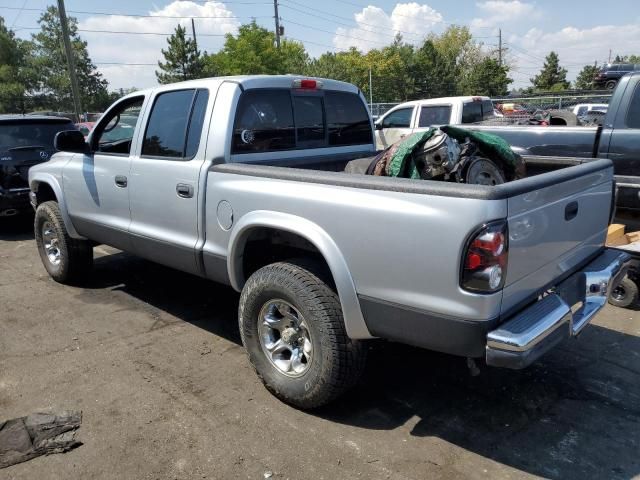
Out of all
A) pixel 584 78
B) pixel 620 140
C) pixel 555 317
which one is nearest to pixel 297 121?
pixel 555 317

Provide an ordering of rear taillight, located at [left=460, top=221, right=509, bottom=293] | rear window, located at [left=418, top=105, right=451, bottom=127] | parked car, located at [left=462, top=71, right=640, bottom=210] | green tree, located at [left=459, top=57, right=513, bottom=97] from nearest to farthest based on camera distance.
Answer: rear taillight, located at [left=460, top=221, right=509, bottom=293]
parked car, located at [left=462, top=71, right=640, bottom=210]
rear window, located at [left=418, top=105, right=451, bottom=127]
green tree, located at [left=459, top=57, right=513, bottom=97]

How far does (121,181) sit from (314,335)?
2365 millimetres

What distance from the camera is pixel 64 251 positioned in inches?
209

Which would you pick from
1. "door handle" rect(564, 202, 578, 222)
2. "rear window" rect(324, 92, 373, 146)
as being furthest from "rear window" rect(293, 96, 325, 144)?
"door handle" rect(564, 202, 578, 222)

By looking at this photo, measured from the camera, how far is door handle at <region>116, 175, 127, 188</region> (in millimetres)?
4293

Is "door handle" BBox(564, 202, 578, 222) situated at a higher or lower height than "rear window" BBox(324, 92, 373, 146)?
lower

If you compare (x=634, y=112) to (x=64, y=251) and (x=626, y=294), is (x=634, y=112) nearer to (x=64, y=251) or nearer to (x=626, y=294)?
(x=626, y=294)

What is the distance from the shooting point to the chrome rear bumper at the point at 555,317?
2.30 meters

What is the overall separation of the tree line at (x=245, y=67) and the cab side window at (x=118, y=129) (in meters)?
50.7

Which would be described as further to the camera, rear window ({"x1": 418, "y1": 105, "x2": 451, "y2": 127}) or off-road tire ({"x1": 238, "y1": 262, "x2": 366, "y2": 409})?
rear window ({"x1": 418, "y1": 105, "x2": 451, "y2": 127})

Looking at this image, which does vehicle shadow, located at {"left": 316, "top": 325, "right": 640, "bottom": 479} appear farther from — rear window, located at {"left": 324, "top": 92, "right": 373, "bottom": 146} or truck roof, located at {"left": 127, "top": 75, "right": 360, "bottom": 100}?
truck roof, located at {"left": 127, "top": 75, "right": 360, "bottom": 100}

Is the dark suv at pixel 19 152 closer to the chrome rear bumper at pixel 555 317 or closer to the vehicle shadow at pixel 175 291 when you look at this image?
the vehicle shadow at pixel 175 291

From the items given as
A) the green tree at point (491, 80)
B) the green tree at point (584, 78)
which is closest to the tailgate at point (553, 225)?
the green tree at point (491, 80)

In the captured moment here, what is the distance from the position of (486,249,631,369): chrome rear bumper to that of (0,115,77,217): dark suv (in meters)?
Answer: 7.66
